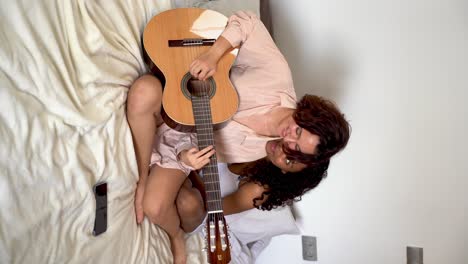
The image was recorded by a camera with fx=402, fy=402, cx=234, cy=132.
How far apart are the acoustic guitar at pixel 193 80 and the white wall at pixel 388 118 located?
480 mm

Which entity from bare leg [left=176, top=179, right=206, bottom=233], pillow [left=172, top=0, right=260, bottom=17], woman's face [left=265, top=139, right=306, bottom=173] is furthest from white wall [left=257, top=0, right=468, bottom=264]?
bare leg [left=176, top=179, right=206, bottom=233]

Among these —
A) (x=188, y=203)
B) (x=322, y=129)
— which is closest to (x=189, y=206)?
(x=188, y=203)

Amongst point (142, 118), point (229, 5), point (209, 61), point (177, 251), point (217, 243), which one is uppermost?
point (229, 5)

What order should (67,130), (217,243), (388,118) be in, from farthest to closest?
(388,118)
(217,243)
(67,130)

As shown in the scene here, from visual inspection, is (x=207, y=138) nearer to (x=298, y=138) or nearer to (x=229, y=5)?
(x=298, y=138)

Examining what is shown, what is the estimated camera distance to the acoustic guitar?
112 cm

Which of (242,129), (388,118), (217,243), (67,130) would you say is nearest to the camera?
(67,130)

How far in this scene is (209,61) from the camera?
1172mm

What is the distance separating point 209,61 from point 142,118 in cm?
25

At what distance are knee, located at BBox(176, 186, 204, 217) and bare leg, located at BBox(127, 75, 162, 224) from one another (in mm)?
141

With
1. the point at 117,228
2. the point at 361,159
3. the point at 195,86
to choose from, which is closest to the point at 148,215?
the point at 117,228

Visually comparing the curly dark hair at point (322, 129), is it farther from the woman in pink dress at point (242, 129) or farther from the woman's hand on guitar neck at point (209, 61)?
the woman's hand on guitar neck at point (209, 61)

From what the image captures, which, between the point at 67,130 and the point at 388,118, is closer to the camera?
the point at 67,130

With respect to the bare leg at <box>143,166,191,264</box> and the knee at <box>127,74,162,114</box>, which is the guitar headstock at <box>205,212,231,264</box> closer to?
the bare leg at <box>143,166,191,264</box>
